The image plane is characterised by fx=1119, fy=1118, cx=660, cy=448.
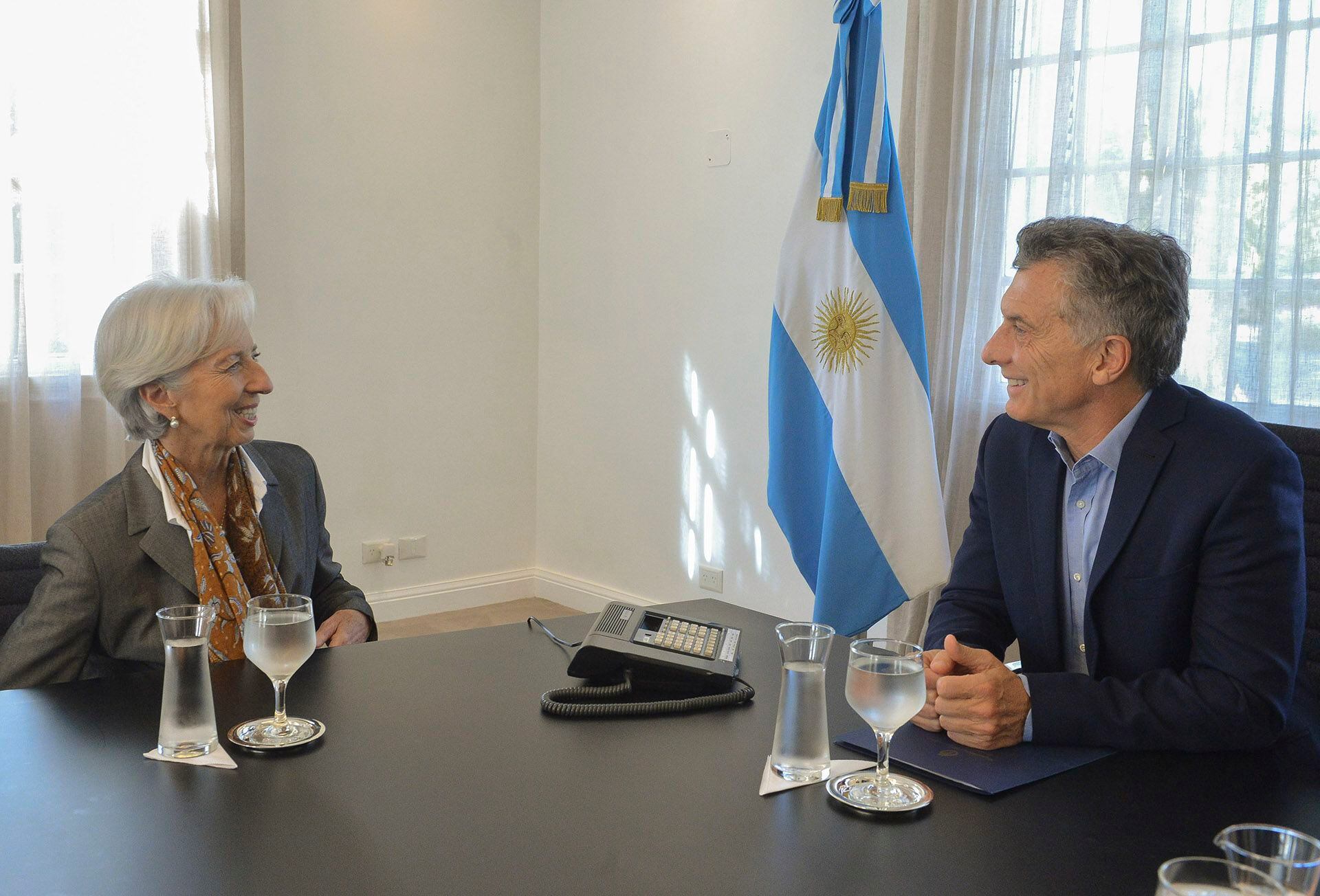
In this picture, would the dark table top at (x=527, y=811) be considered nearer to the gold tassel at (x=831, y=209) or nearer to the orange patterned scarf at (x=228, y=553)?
the orange patterned scarf at (x=228, y=553)

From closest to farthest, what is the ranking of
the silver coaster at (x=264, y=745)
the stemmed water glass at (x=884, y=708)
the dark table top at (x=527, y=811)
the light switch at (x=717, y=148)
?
the dark table top at (x=527, y=811), the stemmed water glass at (x=884, y=708), the silver coaster at (x=264, y=745), the light switch at (x=717, y=148)

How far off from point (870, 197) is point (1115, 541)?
5.67 feet

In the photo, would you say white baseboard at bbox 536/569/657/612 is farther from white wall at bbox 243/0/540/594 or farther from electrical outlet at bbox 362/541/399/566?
electrical outlet at bbox 362/541/399/566

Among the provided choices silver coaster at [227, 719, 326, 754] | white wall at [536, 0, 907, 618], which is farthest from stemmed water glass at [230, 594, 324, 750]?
white wall at [536, 0, 907, 618]

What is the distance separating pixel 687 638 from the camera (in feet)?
4.97

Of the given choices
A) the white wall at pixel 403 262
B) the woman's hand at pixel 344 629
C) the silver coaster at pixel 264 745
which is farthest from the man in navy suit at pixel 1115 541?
the white wall at pixel 403 262

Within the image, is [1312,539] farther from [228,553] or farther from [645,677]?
[228,553]

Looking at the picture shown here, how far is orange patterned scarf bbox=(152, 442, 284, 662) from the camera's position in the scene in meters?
1.85

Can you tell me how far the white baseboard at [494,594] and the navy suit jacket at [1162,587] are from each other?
3.09 meters

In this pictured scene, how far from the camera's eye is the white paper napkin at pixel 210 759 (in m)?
Answer: 1.18

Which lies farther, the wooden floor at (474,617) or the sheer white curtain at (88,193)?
the wooden floor at (474,617)

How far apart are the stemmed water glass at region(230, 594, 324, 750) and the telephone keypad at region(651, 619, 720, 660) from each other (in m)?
0.45

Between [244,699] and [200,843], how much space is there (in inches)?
16.3

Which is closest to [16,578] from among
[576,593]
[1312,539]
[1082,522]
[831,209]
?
[1082,522]
